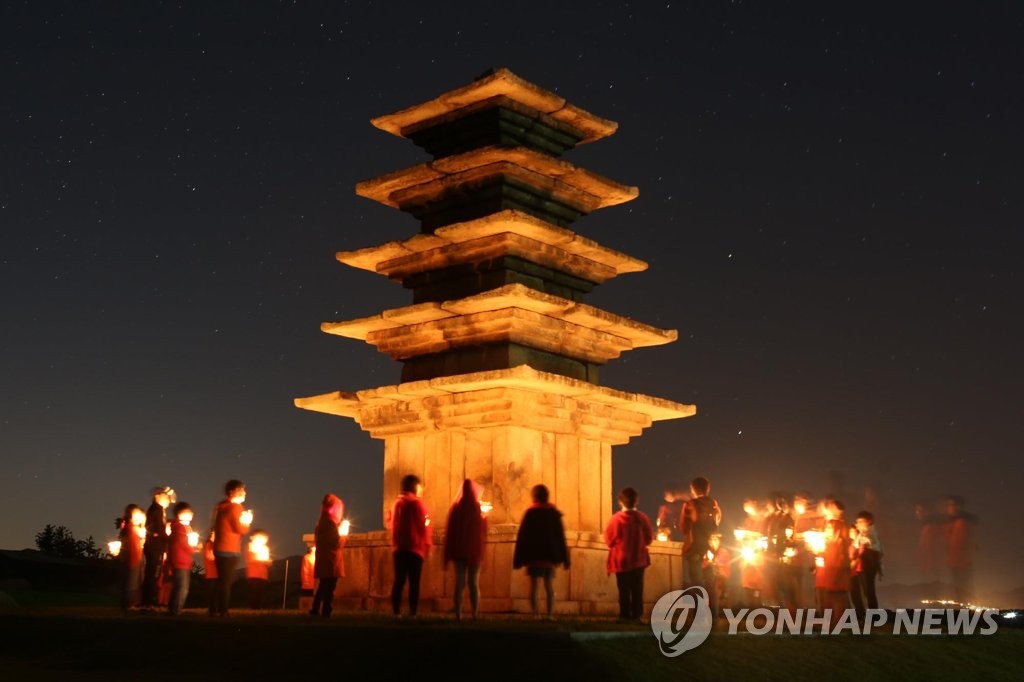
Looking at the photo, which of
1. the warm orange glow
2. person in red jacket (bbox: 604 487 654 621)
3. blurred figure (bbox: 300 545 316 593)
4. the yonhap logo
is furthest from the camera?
blurred figure (bbox: 300 545 316 593)

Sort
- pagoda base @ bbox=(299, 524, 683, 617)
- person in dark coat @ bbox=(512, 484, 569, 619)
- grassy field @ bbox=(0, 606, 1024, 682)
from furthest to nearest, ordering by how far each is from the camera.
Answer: pagoda base @ bbox=(299, 524, 683, 617), person in dark coat @ bbox=(512, 484, 569, 619), grassy field @ bbox=(0, 606, 1024, 682)

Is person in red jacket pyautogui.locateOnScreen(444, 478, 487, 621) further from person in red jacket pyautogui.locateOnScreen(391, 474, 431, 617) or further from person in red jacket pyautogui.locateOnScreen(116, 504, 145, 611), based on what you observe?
person in red jacket pyautogui.locateOnScreen(116, 504, 145, 611)

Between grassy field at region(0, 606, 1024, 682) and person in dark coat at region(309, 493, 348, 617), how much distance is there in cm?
259

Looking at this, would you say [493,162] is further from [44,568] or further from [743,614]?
[44,568]

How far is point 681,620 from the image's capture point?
43.9 ft

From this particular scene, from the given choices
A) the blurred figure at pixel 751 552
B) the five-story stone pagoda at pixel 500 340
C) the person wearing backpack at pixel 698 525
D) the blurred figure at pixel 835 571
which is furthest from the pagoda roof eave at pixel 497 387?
the blurred figure at pixel 835 571

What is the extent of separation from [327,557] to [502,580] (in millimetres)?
2613

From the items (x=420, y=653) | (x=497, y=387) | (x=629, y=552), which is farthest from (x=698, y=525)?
(x=420, y=653)

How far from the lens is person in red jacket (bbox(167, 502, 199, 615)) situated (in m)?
14.6

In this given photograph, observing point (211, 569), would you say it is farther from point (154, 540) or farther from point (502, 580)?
point (502, 580)


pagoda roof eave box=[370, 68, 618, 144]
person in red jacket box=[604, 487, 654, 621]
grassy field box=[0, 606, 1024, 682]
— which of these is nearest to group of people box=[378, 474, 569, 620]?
person in red jacket box=[604, 487, 654, 621]

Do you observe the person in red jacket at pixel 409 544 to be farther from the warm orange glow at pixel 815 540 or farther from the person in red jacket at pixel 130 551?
the warm orange glow at pixel 815 540

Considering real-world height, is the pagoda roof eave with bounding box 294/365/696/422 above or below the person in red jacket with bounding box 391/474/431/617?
above

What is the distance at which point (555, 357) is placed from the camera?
18875 millimetres
